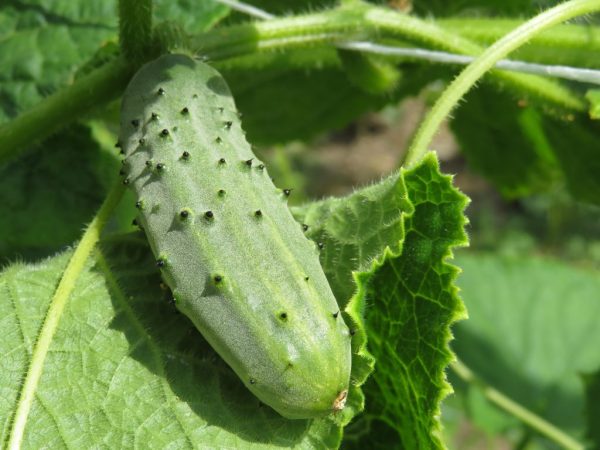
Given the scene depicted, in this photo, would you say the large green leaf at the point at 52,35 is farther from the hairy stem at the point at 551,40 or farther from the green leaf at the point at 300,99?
the hairy stem at the point at 551,40

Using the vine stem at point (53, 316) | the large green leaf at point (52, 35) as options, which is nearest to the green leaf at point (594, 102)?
the large green leaf at point (52, 35)

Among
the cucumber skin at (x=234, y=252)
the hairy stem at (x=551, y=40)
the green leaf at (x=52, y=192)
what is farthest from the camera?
the green leaf at (x=52, y=192)

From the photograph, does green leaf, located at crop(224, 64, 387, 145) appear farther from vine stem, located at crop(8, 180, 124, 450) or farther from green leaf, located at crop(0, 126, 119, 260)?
vine stem, located at crop(8, 180, 124, 450)

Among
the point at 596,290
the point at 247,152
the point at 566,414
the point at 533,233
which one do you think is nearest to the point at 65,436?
the point at 247,152

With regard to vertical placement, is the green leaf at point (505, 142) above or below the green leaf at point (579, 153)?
above

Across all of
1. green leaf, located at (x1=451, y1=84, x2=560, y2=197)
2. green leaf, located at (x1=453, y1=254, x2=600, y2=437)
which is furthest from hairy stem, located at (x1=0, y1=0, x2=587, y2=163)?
green leaf, located at (x1=453, y1=254, x2=600, y2=437)

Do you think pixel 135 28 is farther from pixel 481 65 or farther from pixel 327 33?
pixel 481 65

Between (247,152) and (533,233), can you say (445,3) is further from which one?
(533,233)
